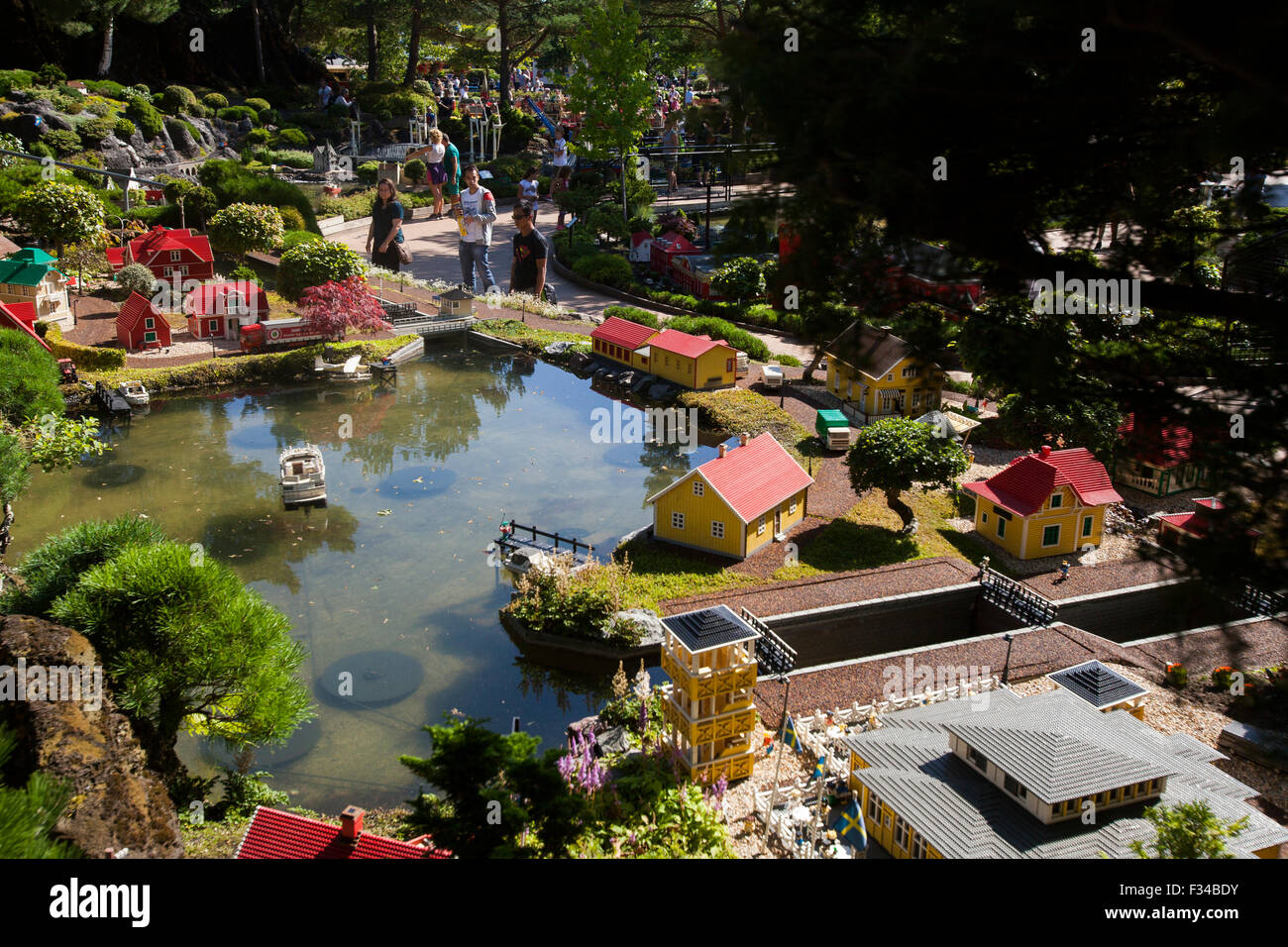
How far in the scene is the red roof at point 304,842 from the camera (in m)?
12.2

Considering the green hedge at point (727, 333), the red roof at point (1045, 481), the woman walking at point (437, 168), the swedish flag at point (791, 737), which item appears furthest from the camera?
the woman walking at point (437, 168)

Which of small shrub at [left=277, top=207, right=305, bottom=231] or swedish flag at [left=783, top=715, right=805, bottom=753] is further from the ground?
small shrub at [left=277, top=207, right=305, bottom=231]

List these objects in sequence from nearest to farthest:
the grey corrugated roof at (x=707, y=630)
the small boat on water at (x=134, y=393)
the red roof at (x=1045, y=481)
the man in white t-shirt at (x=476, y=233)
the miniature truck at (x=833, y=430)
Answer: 1. the grey corrugated roof at (x=707, y=630)
2. the red roof at (x=1045, y=481)
3. the miniature truck at (x=833, y=430)
4. the small boat on water at (x=134, y=393)
5. the man in white t-shirt at (x=476, y=233)

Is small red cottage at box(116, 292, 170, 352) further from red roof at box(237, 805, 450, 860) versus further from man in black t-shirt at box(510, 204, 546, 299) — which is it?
red roof at box(237, 805, 450, 860)

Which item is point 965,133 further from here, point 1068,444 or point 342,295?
point 342,295

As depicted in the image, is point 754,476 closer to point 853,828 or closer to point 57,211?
point 853,828

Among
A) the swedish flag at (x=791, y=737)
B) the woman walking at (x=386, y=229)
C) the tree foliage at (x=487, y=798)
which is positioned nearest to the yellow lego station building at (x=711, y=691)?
the swedish flag at (x=791, y=737)

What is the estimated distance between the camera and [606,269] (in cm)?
4819

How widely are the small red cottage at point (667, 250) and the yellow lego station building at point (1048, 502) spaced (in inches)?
989

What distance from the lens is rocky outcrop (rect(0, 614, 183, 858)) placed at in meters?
12.1

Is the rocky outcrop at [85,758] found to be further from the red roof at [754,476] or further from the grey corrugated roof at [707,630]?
the red roof at [754,476]

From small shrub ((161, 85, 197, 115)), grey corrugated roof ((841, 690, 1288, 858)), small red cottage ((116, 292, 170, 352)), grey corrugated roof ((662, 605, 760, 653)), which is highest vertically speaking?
small shrub ((161, 85, 197, 115))

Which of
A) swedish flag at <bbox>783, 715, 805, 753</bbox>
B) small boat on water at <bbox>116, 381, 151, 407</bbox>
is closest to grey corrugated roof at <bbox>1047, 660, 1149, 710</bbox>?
swedish flag at <bbox>783, 715, 805, 753</bbox>

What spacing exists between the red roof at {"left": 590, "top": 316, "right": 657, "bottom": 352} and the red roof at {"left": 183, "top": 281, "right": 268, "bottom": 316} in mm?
13503
